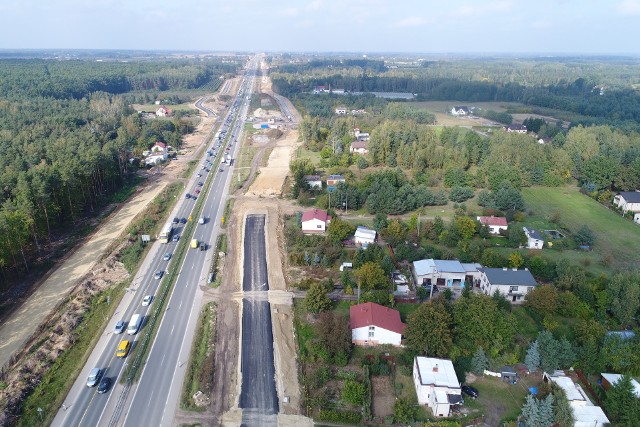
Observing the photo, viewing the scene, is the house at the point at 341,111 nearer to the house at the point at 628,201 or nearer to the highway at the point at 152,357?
the house at the point at 628,201

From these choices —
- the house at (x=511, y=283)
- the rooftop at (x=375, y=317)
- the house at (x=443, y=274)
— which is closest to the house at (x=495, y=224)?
the house at (x=443, y=274)

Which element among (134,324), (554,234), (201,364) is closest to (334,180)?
(554,234)

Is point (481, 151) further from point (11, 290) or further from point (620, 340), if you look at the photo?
point (11, 290)

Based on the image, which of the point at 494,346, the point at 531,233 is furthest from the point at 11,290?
the point at 531,233

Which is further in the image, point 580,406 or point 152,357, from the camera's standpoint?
point 152,357

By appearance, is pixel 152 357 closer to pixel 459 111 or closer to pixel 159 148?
pixel 159 148

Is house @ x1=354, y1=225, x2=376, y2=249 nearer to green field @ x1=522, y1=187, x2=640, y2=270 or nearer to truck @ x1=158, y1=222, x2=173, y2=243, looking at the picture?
truck @ x1=158, y1=222, x2=173, y2=243
